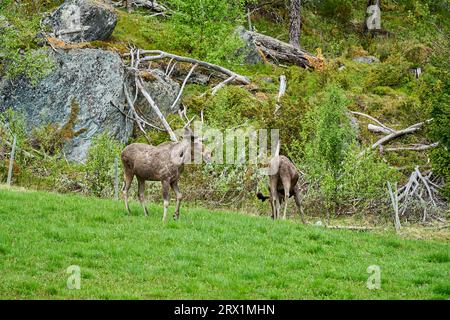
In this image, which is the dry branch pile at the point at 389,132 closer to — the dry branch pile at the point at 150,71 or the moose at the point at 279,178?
the dry branch pile at the point at 150,71

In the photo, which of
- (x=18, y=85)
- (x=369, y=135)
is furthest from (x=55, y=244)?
(x=369, y=135)

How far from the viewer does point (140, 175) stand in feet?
64.7

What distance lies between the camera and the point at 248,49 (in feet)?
137

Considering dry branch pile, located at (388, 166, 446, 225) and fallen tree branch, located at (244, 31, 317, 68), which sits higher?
fallen tree branch, located at (244, 31, 317, 68)

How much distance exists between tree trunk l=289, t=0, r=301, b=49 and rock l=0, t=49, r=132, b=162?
46.6 ft

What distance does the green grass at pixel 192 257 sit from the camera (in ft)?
43.8

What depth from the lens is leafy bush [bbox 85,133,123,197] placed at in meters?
25.5

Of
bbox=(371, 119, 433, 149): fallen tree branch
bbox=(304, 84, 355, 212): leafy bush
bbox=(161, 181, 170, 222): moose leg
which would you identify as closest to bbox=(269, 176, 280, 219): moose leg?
bbox=(304, 84, 355, 212): leafy bush

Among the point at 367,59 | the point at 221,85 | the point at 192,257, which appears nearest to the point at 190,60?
the point at 221,85

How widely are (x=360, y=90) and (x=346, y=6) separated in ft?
59.1

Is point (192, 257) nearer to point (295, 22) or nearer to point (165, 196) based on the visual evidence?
point (165, 196)

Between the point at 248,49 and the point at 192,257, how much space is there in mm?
27790

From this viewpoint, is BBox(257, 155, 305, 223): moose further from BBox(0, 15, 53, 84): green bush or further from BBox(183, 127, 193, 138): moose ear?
BBox(0, 15, 53, 84): green bush

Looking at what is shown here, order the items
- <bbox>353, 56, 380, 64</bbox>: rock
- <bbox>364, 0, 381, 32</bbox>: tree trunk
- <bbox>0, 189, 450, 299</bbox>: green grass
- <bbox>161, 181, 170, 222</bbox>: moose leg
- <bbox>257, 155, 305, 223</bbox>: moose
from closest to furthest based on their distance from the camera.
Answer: <bbox>0, 189, 450, 299</bbox>: green grass, <bbox>161, 181, 170, 222</bbox>: moose leg, <bbox>257, 155, 305, 223</bbox>: moose, <bbox>353, 56, 380, 64</bbox>: rock, <bbox>364, 0, 381, 32</bbox>: tree trunk
